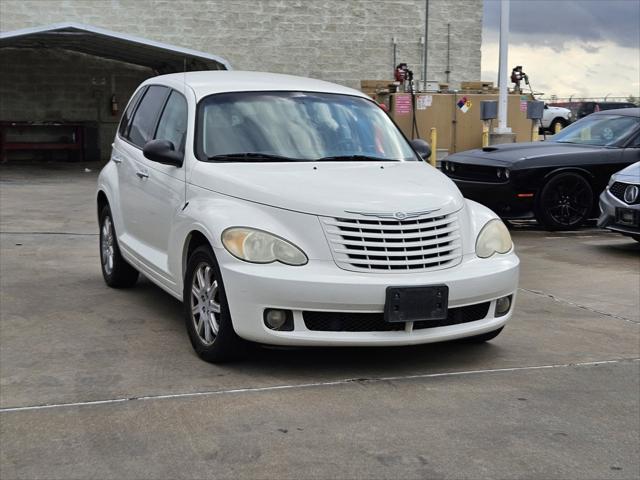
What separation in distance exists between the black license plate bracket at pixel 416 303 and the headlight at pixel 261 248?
21.2 inches

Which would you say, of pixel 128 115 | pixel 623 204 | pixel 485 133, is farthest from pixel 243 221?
pixel 485 133

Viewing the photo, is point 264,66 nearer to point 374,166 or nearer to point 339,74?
point 339,74

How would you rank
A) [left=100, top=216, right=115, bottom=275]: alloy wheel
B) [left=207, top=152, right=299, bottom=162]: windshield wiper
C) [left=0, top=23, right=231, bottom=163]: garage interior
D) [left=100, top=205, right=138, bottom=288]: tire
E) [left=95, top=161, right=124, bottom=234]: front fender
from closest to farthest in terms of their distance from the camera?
[left=207, top=152, right=299, bottom=162]: windshield wiper
[left=95, top=161, right=124, bottom=234]: front fender
[left=100, top=205, right=138, bottom=288]: tire
[left=100, top=216, right=115, bottom=275]: alloy wheel
[left=0, top=23, right=231, bottom=163]: garage interior

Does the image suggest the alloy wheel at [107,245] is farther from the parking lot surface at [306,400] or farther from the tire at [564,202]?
the tire at [564,202]

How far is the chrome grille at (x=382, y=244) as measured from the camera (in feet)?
17.2

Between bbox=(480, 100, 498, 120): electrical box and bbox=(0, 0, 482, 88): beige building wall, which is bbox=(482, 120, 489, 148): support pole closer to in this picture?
bbox=(480, 100, 498, 120): electrical box

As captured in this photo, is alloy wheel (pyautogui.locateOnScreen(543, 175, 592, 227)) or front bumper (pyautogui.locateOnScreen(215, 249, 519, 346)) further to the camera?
alloy wheel (pyautogui.locateOnScreen(543, 175, 592, 227))

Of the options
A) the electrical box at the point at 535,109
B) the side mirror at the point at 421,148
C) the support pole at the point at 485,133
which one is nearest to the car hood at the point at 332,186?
the side mirror at the point at 421,148

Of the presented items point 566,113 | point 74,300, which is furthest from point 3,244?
point 566,113

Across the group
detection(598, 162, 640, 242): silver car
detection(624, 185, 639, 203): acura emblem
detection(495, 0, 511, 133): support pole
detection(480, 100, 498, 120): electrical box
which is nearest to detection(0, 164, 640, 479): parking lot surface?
detection(598, 162, 640, 242): silver car

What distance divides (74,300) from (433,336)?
3.30 m

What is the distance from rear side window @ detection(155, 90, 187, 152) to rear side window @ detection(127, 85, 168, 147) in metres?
0.18

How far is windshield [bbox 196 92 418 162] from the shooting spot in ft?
20.2

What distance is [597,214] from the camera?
40.8 ft
